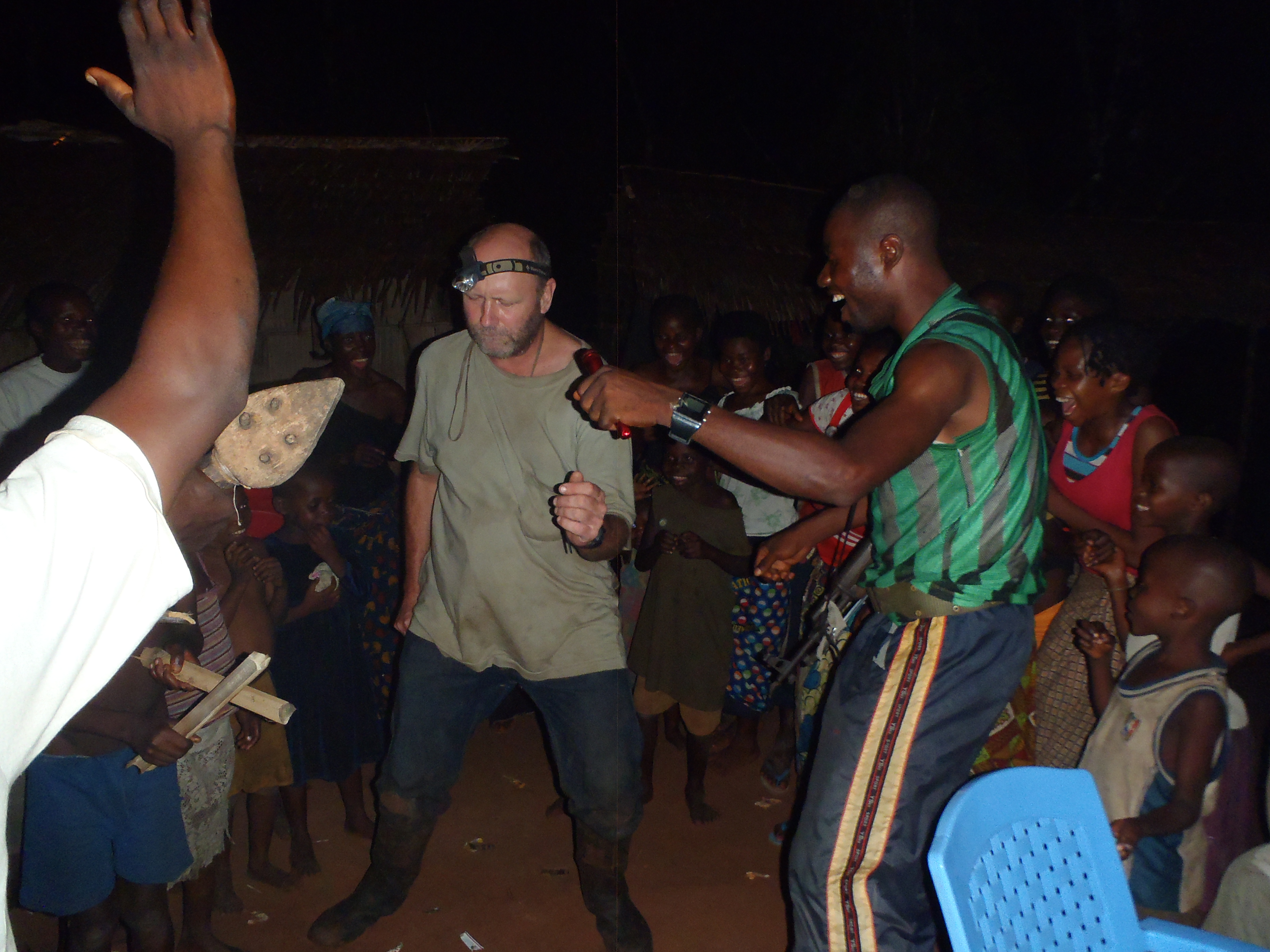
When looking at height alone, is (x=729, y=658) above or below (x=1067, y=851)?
below

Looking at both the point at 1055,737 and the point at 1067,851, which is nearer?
the point at 1067,851

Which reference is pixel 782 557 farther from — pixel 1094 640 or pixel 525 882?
pixel 525 882

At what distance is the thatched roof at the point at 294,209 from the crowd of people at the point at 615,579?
3.25ft

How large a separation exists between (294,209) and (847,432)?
4.72 metres

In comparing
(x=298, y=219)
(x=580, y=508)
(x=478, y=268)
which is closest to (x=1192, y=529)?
(x=580, y=508)

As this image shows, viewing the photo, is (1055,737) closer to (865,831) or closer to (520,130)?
(865,831)

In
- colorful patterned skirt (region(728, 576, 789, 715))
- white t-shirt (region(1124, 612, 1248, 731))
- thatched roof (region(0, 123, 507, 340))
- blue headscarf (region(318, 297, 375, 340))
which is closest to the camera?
white t-shirt (region(1124, 612, 1248, 731))

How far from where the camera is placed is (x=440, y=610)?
10.7 ft

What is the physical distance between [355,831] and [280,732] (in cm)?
72

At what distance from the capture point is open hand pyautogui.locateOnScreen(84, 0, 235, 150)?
104cm

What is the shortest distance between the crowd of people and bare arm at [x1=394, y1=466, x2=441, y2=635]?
17mm

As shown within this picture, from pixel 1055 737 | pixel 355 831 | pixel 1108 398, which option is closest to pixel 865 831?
pixel 1055 737

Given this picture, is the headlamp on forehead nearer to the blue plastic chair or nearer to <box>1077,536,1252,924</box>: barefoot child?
the blue plastic chair

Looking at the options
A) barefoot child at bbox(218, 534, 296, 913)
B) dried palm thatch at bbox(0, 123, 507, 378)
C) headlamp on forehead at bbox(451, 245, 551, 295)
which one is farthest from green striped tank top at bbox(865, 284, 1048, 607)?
dried palm thatch at bbox(0, 123, 507, 378)
